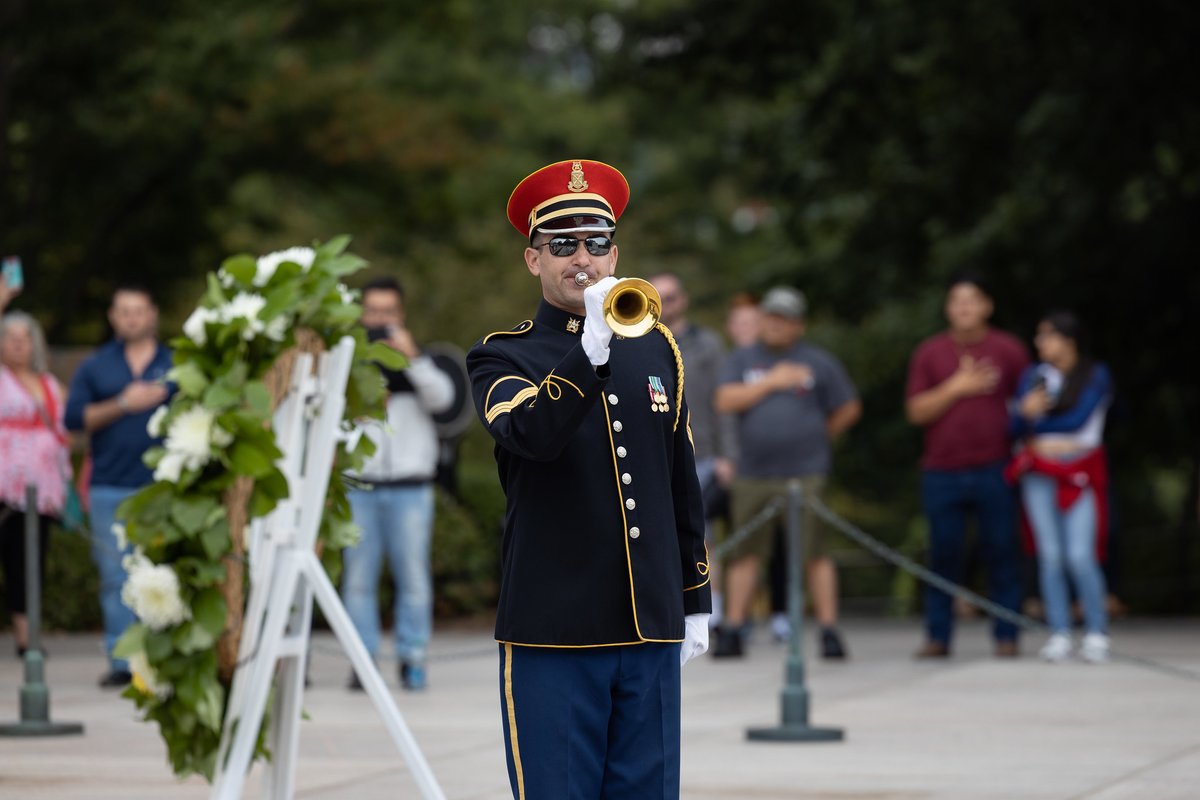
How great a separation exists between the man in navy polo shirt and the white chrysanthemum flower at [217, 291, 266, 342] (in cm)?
480

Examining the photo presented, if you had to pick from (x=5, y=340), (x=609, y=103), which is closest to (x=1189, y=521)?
(x=5, y=340)

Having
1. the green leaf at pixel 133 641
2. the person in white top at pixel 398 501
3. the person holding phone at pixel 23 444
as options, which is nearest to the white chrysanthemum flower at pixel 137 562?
the green leaf at pixel 133 641

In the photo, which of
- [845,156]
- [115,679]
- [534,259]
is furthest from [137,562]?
[845,156]

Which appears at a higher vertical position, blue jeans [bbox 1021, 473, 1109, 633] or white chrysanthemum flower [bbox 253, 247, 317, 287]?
white chrysanthemum flower [bbox 253, 247, 317, 287]

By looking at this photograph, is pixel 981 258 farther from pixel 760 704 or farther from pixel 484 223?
pixel 484 223

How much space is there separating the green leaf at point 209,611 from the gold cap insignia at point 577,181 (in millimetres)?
1853

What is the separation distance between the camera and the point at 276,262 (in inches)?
242

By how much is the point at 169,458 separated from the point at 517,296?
848 inches

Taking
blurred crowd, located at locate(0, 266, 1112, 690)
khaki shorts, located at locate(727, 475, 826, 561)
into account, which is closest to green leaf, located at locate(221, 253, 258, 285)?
blurred crowd, located at locate(0, 266, 1112, 690)

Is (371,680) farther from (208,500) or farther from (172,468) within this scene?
(172,468)

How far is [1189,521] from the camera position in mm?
17391

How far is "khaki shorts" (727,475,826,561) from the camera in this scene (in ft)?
40.1

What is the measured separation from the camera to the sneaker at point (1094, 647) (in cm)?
1154

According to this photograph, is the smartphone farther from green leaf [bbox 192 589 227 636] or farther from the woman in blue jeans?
the woman in blue jeans
